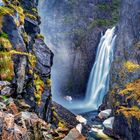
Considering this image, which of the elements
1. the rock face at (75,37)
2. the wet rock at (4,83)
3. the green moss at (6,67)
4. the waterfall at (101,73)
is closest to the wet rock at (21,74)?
the green moss at (6,67)

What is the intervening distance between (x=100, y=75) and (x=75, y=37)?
31.9ft

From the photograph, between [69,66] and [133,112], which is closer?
[133,112]

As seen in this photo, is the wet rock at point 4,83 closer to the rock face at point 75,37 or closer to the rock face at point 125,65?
the rock face at point 125,65

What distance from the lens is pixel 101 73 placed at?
43.0 m

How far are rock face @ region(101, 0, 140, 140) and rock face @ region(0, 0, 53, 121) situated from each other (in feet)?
24.3

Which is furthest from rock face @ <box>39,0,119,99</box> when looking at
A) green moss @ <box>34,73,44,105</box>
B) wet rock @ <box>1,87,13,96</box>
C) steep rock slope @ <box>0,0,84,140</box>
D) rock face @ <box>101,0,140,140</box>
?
wet rock @ <box>1,87,13,96</box>

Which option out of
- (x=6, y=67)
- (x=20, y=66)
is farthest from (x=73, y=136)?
(x=20, y=66)

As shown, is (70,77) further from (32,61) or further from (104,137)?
(32,61)

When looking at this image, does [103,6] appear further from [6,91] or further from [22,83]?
[6,91]

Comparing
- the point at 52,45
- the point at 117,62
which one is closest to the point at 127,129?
the point at 117,62

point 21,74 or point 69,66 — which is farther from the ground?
point 21,74

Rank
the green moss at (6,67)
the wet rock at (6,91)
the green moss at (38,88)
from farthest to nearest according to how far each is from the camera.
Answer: the green moss at (38,88), the green moss at (6,67), the wet rock at (6,91)

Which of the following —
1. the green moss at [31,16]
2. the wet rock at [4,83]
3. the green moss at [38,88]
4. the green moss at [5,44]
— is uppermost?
the green moss at [31,16]

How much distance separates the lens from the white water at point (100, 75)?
4122 cm
